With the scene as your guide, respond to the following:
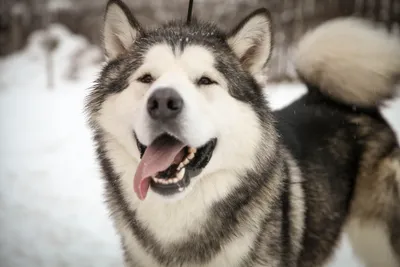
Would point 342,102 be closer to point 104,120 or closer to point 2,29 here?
point 104,120

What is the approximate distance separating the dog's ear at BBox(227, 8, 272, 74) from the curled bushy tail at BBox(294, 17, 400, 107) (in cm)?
69

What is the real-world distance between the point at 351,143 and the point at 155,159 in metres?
1.45

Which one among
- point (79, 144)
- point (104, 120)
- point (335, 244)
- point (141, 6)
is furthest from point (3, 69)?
point (335, 244)

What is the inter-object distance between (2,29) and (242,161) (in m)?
8.77

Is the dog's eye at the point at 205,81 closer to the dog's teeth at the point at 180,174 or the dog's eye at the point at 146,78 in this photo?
the dog's eye at the point at 146,78

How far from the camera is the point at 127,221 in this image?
1.84 meters

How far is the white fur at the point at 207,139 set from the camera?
1.61 m

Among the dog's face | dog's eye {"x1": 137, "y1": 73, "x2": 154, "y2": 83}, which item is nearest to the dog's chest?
the dog's face

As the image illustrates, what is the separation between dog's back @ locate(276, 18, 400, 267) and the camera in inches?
87.6

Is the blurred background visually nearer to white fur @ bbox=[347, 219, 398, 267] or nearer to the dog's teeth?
white fur @ bbox=[347, 219, 398, 267]

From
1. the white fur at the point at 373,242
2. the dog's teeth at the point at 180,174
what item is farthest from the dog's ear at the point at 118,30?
the white fur at the point at 373,242

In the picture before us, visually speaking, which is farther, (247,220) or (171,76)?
(247,220)

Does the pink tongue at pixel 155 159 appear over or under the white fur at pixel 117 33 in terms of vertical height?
under

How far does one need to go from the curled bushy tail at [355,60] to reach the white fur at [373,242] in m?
0.84
